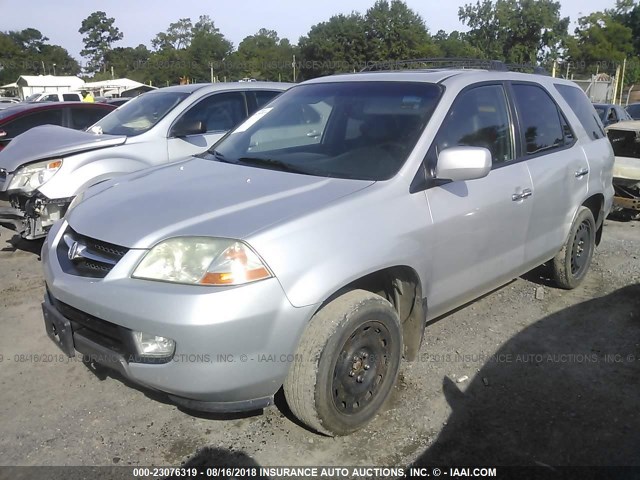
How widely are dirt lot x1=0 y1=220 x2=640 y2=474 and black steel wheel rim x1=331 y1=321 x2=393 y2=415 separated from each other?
205 mm

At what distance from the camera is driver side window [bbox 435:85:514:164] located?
3281 millimetres

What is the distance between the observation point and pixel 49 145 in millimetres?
5621

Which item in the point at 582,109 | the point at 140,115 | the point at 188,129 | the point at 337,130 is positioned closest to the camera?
the point at 337,130

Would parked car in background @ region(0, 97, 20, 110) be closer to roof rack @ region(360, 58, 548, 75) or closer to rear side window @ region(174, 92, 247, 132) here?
rear side window @ region(174, 92, 247, 132)

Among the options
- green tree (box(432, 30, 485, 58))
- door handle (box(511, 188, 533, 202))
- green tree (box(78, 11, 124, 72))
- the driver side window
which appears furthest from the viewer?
green tree (box(78, 11, 124, 72))

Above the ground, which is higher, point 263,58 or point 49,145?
point 263,58

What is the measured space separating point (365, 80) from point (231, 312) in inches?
82.2

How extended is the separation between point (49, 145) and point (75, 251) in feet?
11.3

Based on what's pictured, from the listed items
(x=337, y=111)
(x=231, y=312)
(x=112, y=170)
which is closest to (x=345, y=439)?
(x=231, y=312)

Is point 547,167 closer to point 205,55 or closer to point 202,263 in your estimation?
point 202,263

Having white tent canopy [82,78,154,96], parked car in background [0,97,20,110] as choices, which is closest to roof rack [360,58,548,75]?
parked car in background [0,97,20,110]

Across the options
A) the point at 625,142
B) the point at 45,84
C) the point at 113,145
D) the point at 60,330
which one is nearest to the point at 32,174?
the point at 113,145

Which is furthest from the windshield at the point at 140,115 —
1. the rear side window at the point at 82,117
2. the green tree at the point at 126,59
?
the green tree at the point at 126,59

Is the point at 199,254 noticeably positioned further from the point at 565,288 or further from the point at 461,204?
the point at 565,288
